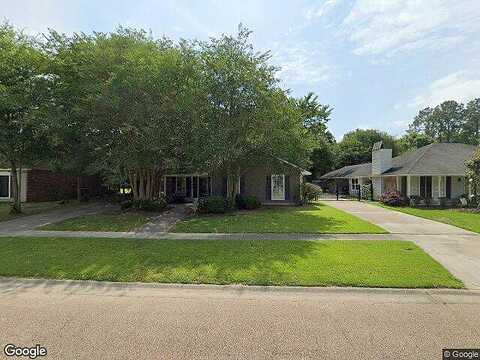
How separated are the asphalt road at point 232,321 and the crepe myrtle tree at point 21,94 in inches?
478

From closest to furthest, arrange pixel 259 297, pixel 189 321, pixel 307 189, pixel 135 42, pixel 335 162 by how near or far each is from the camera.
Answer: pixel 189 321 → pixel 259 297 → pixel 135 42 → pixel 307 189 → pixel 335 162

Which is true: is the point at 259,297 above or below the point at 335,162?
below

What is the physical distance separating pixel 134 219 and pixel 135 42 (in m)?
9.19

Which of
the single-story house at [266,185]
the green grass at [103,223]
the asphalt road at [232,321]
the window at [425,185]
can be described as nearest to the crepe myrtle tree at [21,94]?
the green grass at [103,223]

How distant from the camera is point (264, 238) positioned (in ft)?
37.6

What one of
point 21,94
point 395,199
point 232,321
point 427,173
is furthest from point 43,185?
point 427,173

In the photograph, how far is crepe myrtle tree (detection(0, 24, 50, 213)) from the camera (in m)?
16.0

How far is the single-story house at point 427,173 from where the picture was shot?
2570 cm

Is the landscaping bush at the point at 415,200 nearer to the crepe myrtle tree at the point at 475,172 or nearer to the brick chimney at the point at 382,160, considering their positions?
the crepe myrtle tree at the point at 475,172

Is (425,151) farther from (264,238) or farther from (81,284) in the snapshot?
(81,284)

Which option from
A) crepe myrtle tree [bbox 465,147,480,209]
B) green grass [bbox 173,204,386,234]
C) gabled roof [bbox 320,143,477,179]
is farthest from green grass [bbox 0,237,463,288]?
Answer: gabled roof [bbox 320,143,477,179]

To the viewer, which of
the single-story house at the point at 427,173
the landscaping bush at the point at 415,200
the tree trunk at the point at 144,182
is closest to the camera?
the tree trunk at the point at 144,182

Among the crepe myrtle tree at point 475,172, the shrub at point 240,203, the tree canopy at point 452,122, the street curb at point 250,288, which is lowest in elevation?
the street curb at point 250,288

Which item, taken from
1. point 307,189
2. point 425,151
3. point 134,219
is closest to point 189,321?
point 134,219
